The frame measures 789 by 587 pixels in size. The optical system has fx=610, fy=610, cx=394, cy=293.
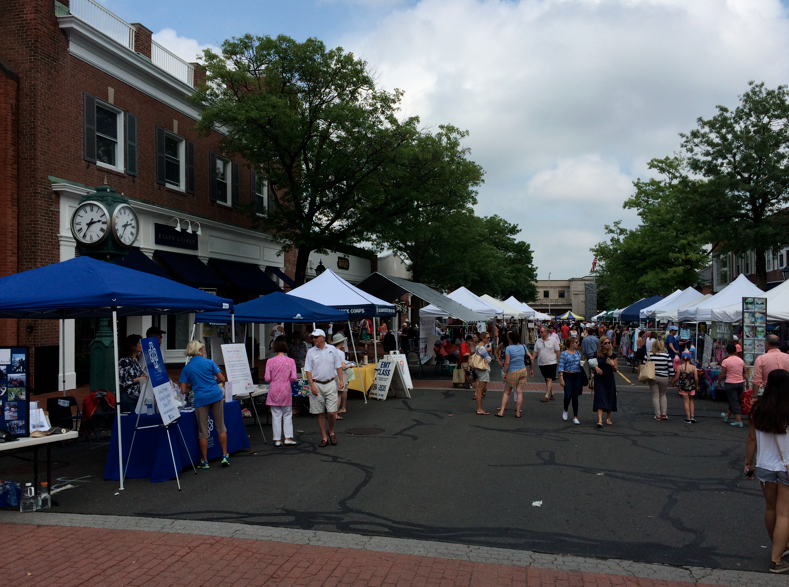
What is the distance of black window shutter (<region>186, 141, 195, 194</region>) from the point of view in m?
20.2

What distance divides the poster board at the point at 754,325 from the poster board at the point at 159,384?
11068mm

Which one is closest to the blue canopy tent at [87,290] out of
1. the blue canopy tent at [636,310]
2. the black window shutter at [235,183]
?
the black window shutter at [235,183]

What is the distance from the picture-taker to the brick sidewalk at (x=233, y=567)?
4.52 metres

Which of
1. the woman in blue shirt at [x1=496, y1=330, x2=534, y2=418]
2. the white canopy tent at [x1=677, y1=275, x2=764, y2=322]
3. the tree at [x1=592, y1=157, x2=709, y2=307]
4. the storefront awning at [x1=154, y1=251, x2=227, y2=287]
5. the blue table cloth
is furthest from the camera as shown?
the tree at [x1=592, y1=157, x2=709, y2=307]

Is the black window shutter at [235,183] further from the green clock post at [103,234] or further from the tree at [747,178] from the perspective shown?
the tree at [747,178]

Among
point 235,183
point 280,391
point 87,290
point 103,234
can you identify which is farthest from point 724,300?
point 235,183

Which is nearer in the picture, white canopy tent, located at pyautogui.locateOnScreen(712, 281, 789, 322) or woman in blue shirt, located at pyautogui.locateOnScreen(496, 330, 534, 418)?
woman in blue shirt, located at pyautogui.locateOnScreen(496, 330, 534, 418)

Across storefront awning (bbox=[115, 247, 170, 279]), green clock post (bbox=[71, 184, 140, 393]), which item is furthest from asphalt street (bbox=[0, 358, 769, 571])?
storefront awning (bbox=[115, 247, 170, 279])

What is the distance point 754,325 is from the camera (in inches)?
504

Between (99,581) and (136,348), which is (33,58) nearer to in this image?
(136,348)

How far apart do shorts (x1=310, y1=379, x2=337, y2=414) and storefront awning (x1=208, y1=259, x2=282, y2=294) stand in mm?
13062

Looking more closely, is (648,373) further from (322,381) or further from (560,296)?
(560,296)

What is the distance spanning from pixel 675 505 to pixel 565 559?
82.9 inches

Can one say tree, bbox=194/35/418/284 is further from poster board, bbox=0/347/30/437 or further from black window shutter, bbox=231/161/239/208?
poster board, bbox=0/347/30/437
